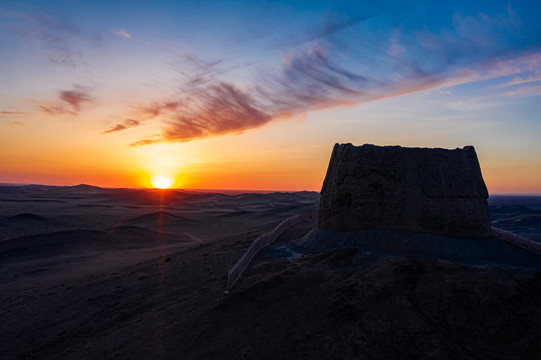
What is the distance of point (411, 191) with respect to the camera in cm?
1281

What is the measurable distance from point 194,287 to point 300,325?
6.02 meters

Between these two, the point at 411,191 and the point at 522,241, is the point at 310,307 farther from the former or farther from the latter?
the point at 522,241

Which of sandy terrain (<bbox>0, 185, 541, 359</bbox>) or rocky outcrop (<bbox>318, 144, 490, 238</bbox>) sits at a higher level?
rocky outcrop (<bbox>318, 144, 490, 238</bbox>)

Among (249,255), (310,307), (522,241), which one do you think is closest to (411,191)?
(522,241)

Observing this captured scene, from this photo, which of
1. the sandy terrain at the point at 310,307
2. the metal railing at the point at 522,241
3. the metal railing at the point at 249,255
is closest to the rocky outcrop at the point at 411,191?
the sandy terrain at the point at 310,307

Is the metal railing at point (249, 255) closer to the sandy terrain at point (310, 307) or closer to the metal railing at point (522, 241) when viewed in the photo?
the sandy terrain at point (310, 307)

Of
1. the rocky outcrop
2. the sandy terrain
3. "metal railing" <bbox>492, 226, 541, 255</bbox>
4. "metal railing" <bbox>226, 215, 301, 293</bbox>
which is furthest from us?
the rocky outcrop

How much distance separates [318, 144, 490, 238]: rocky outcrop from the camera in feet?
41.2

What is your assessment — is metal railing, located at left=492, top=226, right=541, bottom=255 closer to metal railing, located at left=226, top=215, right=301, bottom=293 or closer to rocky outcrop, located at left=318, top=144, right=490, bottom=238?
rocky outcrop, located at left=318, top=144, right=490, bottom=238

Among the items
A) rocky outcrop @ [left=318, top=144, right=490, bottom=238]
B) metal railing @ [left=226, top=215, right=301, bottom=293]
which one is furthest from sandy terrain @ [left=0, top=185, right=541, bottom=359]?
rocky outcrop @ [left=318, top=144, right=490, bottom=238]

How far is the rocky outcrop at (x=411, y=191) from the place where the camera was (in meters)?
12.6

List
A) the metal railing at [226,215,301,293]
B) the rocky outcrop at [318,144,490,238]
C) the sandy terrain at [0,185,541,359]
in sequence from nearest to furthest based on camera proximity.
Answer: the sandy terrain at [0,185,541,359] < the metal railing at [226,215,301,293] < the rocky outcrop at [318,144,490,238]

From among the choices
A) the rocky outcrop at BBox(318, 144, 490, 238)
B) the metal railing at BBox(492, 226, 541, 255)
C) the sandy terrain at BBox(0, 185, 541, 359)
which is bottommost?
the sandy terrain at BBox(0, 185, 541, 359)

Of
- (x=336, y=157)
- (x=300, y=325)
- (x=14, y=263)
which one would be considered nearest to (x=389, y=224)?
(x=336, y=157)
